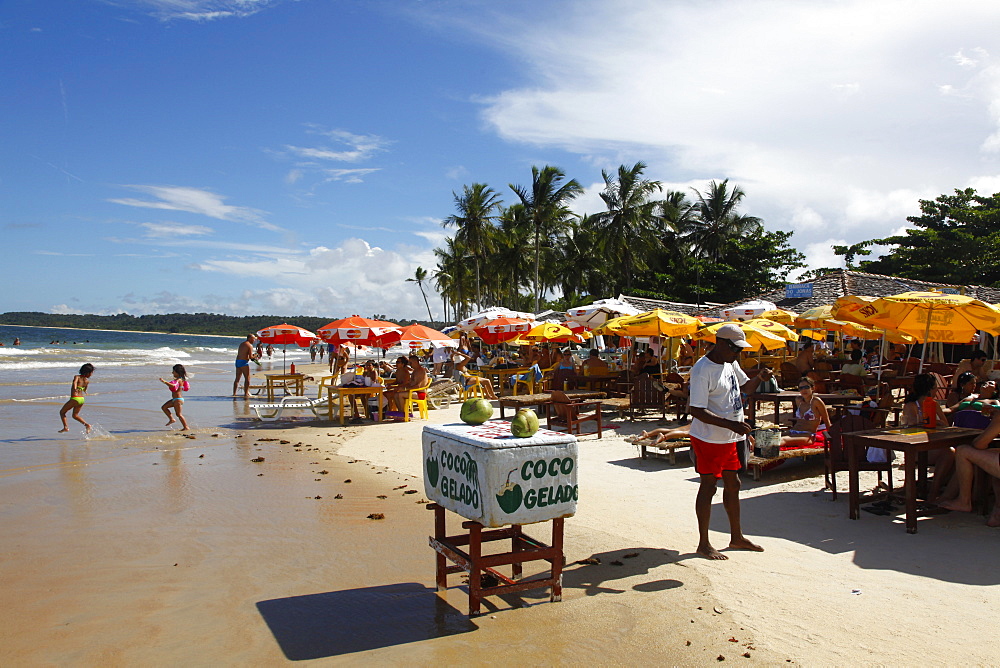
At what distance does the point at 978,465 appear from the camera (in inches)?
226

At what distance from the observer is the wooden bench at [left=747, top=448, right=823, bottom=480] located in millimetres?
7461

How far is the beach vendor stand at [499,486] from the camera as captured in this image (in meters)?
3.82

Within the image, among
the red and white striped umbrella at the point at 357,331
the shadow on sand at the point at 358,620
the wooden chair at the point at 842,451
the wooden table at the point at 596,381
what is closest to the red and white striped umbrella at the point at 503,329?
the red and white striped umbrella at the point at 357,331

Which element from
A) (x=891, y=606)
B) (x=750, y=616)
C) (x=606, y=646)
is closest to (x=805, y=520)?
(x=891, y=606)

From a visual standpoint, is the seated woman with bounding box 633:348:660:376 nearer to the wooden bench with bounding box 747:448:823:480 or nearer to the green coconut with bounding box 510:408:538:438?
the wooden bench with bounding box 747:448:823:480

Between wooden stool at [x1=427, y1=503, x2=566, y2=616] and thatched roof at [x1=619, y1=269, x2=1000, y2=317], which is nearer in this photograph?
wooden stool at [x1=427, y1=503, x2=566, y2=616]

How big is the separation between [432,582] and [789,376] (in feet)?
39.9

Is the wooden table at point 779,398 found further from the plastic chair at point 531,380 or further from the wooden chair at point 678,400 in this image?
the plastic chair at point 531,380

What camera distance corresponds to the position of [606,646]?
12.4 ft

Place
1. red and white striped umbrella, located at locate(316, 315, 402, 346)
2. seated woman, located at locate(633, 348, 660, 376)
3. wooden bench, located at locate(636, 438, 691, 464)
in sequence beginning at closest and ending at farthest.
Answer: wooden bench, located at locate(636, 438, 691, 464), seated woman, located at locate(633, 348, 660, 376), red and white striped umbrella, located at locate(316, 315, 402, 346)

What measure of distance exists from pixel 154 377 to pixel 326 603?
2806 cm

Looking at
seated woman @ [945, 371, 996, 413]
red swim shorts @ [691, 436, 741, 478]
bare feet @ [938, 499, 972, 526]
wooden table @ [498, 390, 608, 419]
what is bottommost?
bare feet @ [938, 499, 972, 526]

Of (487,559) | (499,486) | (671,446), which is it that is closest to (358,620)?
(487,559)

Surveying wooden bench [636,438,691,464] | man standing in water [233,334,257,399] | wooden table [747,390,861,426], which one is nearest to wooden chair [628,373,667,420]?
wooden table [747,390,861,426]
